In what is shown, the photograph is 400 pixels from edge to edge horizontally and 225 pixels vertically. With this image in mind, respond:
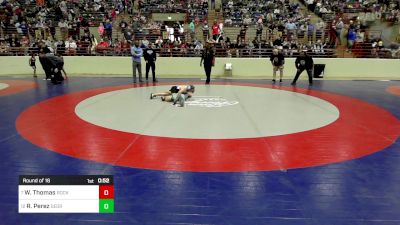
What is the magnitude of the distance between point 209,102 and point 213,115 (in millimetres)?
1619

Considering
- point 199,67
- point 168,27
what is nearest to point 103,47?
point 168,27

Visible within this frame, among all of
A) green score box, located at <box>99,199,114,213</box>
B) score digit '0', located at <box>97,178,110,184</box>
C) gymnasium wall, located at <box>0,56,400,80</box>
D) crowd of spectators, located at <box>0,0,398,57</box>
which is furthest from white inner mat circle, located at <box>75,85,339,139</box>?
crowd of spectators, located at <box>0,0,398,57</box>

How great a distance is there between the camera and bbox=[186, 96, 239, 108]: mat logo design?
9.62m

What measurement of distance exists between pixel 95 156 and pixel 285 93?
7743mm

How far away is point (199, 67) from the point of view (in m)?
17.0

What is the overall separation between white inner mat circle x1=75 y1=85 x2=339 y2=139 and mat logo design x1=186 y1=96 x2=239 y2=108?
0.25 meters

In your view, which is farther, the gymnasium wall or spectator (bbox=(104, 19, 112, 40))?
spectator (bbox=(104, 19, 112, 40))

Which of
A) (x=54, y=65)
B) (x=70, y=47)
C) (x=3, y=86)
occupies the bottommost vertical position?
(x=3, y=86)

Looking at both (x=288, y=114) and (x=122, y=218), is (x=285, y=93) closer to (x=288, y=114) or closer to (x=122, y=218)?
(x=288, y=114)

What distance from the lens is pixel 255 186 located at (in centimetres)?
470

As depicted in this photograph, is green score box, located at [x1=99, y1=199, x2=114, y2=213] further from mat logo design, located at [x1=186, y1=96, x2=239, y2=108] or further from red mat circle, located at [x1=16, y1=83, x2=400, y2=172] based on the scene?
mat logo design, located at [x1=186, y1=96, x2=239, y2=108]

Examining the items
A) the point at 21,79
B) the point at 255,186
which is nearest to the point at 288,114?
the point at 255,186

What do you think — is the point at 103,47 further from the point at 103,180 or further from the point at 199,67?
the point at 103,180
